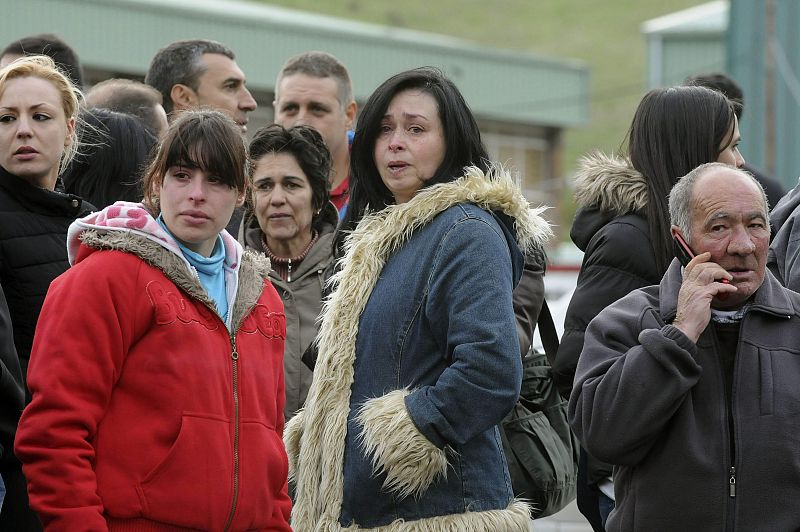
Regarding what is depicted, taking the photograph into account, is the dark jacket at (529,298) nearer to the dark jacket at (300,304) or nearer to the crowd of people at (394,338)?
the crowd of people at (394,338)

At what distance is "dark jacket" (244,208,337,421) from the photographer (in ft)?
16.2

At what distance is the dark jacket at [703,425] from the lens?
3.61m

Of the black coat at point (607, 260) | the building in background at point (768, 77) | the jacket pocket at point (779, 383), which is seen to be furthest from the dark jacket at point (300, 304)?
the building in background at point (768, 77)

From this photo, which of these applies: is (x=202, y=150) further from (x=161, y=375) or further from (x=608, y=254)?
(x=608, y=254)

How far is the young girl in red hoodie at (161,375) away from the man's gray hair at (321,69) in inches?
110

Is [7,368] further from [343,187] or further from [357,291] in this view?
[343,187]

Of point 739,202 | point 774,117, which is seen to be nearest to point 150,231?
point 739,202

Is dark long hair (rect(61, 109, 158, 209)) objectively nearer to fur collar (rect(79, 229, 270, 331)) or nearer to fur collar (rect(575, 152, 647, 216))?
fur collar (rect(79, 229, 270, 331))

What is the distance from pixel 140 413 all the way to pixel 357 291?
0.93 meters

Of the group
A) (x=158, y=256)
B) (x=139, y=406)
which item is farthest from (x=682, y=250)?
(x=139, y=406)

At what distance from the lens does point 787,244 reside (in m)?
4.55

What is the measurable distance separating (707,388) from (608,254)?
89cm

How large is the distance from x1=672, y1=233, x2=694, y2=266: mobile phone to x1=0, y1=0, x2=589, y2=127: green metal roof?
1841 centimetres

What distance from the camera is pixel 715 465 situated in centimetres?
362
